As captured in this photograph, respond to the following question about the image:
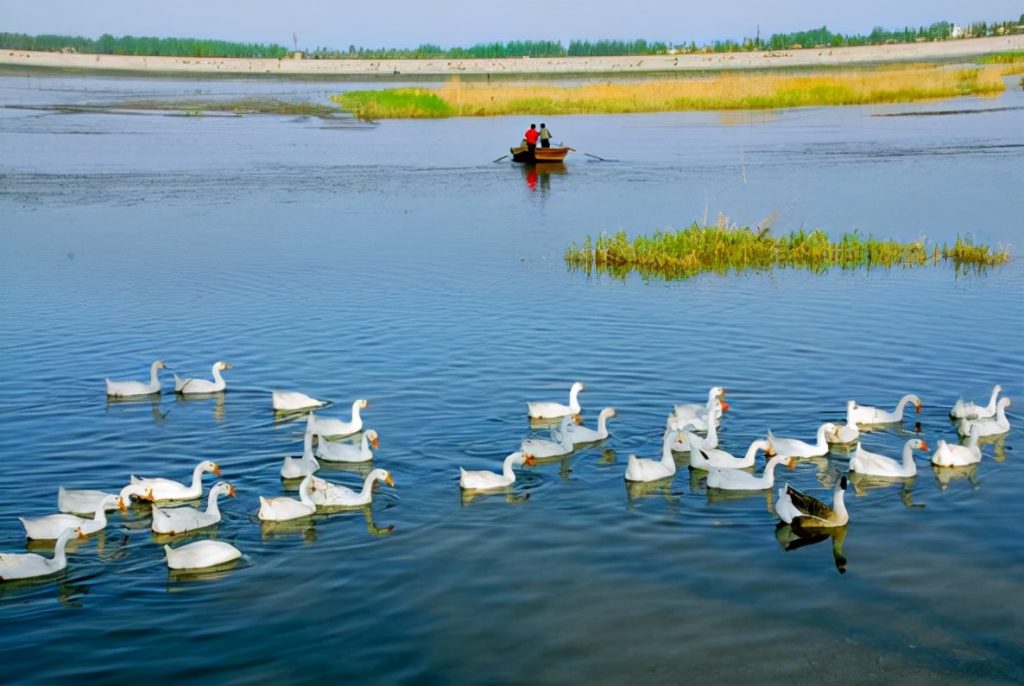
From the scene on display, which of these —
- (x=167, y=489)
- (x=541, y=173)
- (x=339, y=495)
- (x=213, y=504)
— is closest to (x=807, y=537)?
(x=339, y=495)

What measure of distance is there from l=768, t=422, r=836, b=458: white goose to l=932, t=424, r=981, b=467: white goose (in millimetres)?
1502

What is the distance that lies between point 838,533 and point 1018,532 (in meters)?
2.13

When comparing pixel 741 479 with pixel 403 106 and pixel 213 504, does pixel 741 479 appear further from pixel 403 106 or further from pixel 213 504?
pixel 403 106

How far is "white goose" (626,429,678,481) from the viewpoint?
55.0 ft

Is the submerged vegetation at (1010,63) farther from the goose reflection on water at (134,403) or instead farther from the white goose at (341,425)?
the white goose at (341,425)

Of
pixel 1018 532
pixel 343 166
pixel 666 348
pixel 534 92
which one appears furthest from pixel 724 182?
pixel 534 92

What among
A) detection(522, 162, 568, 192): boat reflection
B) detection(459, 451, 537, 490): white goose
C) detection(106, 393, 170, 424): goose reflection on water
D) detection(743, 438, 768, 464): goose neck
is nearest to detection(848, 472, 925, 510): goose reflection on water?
detection(743, 438, 768, 464): goose neck

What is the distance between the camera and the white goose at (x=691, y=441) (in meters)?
17.8

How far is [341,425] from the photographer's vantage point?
1905 centimetres

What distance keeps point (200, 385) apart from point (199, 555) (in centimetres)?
744

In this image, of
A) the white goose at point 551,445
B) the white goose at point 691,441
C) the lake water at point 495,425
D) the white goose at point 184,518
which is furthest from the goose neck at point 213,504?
the white goose at point 691,441

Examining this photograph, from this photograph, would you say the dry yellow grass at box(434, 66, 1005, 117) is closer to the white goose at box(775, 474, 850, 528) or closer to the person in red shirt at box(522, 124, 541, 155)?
the person in red shirt at box(522, 124, 541, 155)

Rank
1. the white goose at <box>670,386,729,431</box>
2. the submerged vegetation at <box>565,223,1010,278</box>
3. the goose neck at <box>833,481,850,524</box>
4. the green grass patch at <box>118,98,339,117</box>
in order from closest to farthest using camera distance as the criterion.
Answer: the goose neck at <box>833,481,850,524</box>, the white goose at <box>670,386,729,431</box>, the submerged vegetation at <box>565,223,1010,278</box>, the green grass patch at <box>118,98,339,117</box>

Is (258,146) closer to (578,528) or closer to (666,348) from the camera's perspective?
(666,348)
